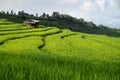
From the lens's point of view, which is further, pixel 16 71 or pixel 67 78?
pixel 16 71

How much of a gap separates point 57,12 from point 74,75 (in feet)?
474

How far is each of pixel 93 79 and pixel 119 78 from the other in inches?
20.1

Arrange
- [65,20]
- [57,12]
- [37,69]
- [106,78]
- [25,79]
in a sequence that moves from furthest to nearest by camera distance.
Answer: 1. [57,12]
2. [65,20]
3. [37,69]
4. [106,78]
5. [25,79]

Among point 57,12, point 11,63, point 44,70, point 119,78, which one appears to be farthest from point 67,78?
point 57,12

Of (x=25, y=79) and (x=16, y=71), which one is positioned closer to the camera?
(x=25, y=79)

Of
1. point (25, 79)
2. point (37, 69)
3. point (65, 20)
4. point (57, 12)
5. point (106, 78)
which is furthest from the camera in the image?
point (57, 12)

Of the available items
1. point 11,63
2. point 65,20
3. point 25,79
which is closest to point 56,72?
point 25,79

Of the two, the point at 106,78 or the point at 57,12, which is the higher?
the point at 106,78

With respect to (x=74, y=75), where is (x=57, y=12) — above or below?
below

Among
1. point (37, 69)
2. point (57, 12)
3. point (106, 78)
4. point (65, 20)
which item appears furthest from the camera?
point (57, 12)

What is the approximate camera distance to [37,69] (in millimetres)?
5016

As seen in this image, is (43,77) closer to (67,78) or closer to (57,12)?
(67,78)

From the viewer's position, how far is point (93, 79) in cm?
450

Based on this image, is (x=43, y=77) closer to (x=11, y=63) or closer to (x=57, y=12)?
(x=11, y=63)
